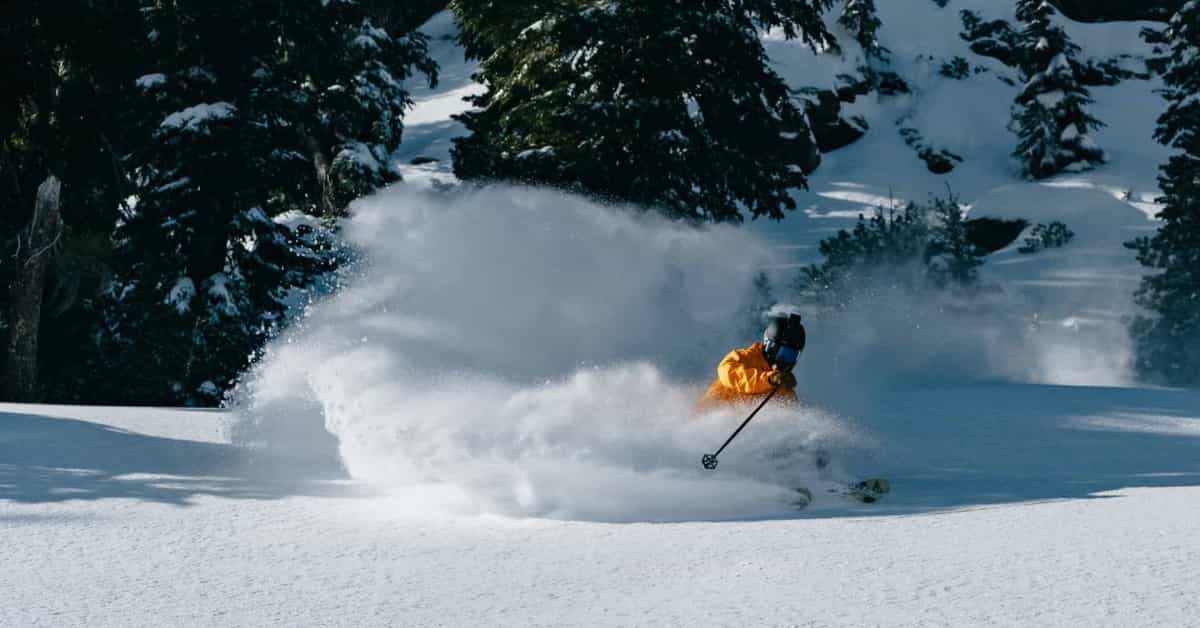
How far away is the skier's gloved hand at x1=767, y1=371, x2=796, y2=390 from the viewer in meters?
10.1

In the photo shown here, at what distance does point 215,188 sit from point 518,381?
11.8 metres

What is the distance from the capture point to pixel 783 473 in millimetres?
10133

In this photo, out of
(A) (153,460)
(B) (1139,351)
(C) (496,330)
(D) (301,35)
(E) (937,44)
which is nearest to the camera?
(A) (153,460)

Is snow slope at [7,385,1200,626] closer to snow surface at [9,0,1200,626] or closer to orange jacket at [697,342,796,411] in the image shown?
snow surface at [9,0,1200,626]

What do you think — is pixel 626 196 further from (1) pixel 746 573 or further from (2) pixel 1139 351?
(2) pixel 1139 351

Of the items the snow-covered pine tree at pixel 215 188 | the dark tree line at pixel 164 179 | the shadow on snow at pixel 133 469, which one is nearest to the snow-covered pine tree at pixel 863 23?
the dark tree line at pixel 164 179

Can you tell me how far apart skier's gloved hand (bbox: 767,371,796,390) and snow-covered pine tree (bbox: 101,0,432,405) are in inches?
593

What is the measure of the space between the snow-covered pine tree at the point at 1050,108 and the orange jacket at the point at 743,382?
4283 centimetres

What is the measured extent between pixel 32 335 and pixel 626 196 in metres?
10.1

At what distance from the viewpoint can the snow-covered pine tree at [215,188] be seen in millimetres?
→ 23578

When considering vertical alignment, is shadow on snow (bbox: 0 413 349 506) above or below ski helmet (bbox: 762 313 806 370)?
below

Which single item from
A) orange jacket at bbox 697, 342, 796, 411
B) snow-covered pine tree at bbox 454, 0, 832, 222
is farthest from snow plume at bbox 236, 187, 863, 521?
snow-covered pine tree at bbox 454, 0, 832, 222

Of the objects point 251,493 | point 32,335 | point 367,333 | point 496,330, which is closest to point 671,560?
point 251,493

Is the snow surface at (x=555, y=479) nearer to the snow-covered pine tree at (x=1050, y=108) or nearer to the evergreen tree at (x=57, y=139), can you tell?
the evergreen tree at (x=57, y=139)
